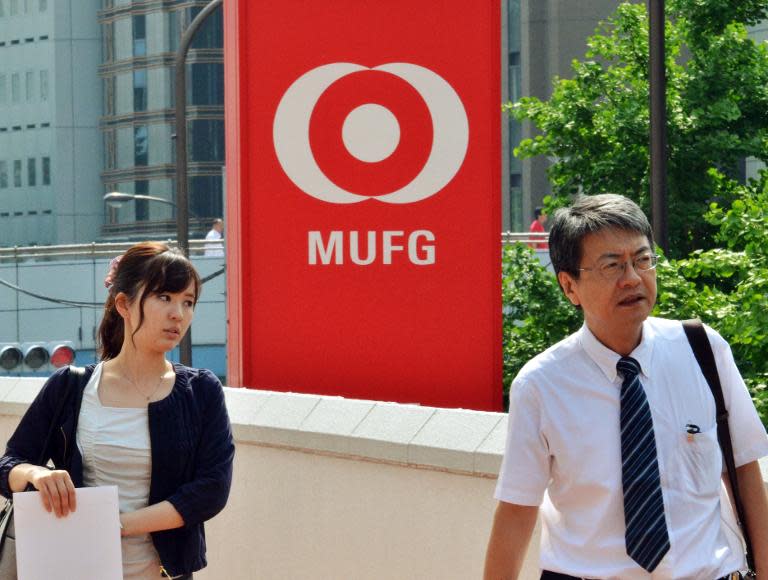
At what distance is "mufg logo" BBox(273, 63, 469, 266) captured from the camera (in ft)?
23.0

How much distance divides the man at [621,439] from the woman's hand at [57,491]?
116cm

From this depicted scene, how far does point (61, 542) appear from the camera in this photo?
3.76m

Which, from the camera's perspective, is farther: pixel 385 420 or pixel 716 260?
pixel 716 260

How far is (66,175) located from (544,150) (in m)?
Result: 56.6

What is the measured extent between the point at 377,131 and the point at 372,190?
28 centimetres

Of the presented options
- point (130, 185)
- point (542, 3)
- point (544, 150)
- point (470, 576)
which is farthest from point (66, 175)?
point (470, 576)

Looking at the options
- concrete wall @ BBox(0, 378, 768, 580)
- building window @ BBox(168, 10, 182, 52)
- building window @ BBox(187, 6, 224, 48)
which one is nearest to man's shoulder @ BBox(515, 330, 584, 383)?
concrete wall @ BBox(0, 378, 768, 580)

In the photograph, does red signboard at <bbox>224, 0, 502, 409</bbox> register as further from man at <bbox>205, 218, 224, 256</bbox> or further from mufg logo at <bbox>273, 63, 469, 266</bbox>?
man at <bbox>205, 218, 224, 256</bbox>

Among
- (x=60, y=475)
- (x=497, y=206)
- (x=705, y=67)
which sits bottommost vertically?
(x=60, y=475)

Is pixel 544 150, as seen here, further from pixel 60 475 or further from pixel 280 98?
pixel 60 475

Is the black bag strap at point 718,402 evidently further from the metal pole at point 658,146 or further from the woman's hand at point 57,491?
the metal pole at point 658,146

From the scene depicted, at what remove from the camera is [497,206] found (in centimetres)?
704

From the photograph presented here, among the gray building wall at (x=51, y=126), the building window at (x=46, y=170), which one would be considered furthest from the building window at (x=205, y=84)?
the building window at (x=46, y=170)

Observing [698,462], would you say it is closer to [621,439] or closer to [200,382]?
[621,439]
